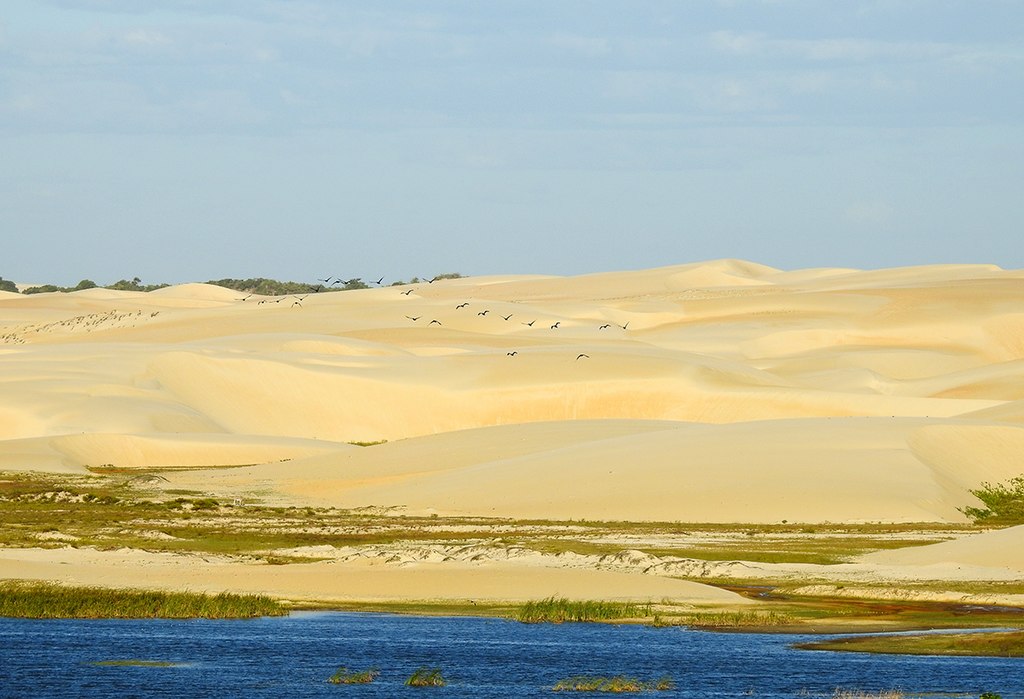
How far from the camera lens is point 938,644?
31766 mm

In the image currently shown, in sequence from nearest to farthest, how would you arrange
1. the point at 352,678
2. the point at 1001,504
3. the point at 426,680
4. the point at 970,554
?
the point at 426,680
the point at 352,678
the point at 970,554
the point at 1001,504

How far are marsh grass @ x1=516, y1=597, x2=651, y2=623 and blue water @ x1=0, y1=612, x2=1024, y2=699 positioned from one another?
0.53 m

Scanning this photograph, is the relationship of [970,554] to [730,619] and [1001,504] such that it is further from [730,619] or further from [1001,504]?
[1001,504]

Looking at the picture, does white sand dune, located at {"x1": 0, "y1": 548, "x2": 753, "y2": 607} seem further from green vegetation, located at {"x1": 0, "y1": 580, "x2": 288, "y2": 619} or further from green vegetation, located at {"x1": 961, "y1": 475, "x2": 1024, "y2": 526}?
green vegetation, located at {"x1": 961, "y1": 475, "x2": 1024, "y2": 526}

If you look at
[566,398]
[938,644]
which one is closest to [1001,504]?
[938,644]

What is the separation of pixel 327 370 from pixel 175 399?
33.7 feet

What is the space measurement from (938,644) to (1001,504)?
29962mm

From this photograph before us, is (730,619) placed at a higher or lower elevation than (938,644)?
higher

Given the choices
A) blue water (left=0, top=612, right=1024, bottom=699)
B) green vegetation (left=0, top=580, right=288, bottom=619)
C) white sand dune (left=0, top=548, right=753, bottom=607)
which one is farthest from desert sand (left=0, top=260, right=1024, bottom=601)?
blue water (left=0, top=612, right=1024, bottom=699)

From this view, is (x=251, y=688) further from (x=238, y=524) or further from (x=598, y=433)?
(x=598, y=433)

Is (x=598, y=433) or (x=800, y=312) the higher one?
(x=800, y=312)

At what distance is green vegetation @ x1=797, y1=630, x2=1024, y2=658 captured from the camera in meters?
31.0

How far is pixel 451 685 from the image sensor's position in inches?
1129

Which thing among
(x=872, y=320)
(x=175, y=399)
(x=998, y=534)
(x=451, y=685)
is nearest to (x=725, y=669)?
(x=451, y=685)
